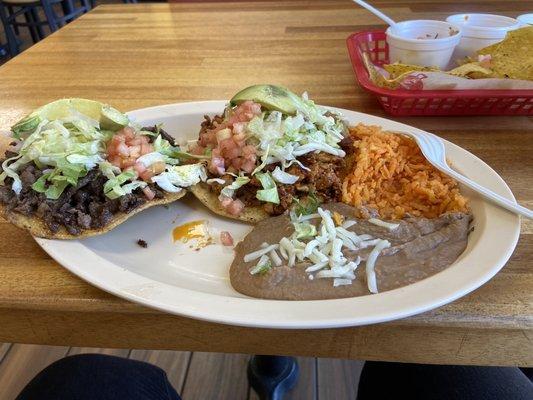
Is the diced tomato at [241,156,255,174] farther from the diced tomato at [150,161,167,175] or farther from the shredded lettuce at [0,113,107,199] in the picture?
the shredded lettuce at [0,113,107,199]

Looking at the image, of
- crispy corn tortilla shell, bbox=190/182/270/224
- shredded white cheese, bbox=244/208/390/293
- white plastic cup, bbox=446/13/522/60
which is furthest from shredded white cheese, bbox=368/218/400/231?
white plastic cup, bbox=446/13/522/60

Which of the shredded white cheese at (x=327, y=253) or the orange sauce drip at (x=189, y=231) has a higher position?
the shredded white cheese at (x=327, y=253)

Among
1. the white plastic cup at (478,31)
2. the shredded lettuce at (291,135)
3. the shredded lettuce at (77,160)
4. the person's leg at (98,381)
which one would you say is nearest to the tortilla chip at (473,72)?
the white plastic cup at (478,31)

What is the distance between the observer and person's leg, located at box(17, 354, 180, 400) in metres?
1.10

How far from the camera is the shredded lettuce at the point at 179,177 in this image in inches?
46.6

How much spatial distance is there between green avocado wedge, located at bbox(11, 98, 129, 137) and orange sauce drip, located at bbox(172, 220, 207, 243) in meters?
0.32

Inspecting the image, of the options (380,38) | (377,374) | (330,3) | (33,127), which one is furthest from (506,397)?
(330,3)

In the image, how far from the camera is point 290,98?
1359 mm

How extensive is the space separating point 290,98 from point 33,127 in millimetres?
692

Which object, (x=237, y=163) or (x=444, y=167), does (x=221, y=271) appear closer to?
(x=237, y=163)

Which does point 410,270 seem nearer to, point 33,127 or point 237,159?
point 237,159

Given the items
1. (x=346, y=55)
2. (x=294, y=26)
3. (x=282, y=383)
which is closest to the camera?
(x=282, y=383)

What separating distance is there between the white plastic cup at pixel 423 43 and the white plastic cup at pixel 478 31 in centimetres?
9

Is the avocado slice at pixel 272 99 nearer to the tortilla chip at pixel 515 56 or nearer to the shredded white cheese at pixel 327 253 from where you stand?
the shredded white cheese at pixel 327 253
